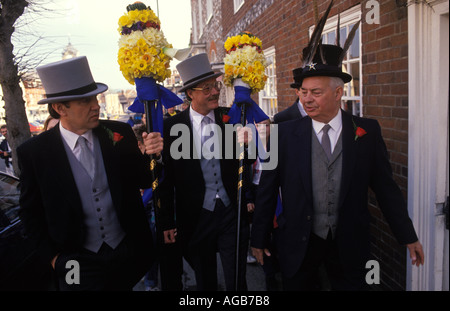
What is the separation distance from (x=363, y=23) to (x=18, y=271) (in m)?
4.06

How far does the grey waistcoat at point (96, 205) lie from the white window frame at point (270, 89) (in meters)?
5.14

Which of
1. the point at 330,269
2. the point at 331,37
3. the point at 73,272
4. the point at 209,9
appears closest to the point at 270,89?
the point at 331,37

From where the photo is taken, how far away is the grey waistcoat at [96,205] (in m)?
2.48

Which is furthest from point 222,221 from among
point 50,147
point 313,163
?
point 50,147

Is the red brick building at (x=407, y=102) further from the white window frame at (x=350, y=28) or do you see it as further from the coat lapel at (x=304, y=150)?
the coat lapel at (x=304, y=150)

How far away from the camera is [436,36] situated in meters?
2.70

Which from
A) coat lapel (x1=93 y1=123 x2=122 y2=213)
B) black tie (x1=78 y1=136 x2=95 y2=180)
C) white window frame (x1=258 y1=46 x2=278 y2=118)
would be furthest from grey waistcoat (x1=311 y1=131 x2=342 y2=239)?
white window frame (x1=258 y1=46 x2=278 y2=118)

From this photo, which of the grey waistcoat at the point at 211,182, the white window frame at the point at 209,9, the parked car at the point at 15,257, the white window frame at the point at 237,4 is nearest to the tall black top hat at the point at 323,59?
the grey waistcoat at the point at 211,182

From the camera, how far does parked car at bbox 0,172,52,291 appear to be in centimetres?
299

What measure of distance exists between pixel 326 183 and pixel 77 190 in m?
1.74

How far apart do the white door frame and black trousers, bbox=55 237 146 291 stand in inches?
95.2

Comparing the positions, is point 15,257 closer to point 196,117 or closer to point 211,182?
point 211,182

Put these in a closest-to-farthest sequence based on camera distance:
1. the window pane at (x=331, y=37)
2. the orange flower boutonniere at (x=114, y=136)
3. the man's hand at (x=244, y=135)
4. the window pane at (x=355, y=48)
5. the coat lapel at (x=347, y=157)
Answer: the coat lapel at (x=347, y=157) → the orange flower boutonniere at (x=114, y=136) → the man's hand at (x=244, y=135) → the window pane at (x=355, y=48) → the window pane at (x=331, y=37)
